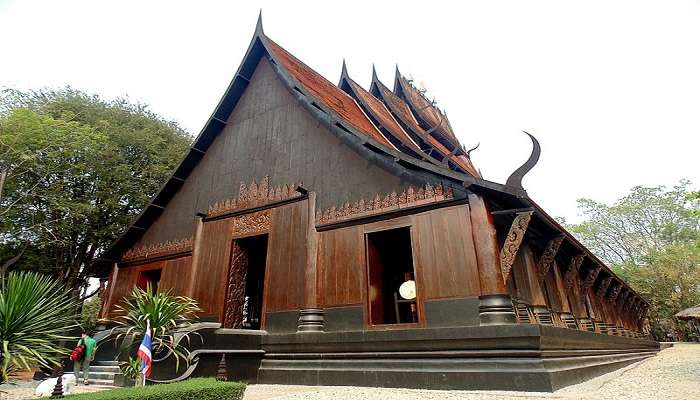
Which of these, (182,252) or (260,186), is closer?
(260,186)

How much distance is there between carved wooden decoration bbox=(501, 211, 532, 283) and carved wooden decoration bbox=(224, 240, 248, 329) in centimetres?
491

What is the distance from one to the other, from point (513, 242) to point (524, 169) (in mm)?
968

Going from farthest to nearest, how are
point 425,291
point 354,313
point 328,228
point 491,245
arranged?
point 328,228, point 354,313, point 425,291, point 491,245

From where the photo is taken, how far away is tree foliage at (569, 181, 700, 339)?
2362 cm

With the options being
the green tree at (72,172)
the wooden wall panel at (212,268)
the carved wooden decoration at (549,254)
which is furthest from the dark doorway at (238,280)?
the green tree at (72,172)

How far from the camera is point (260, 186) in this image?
7793mm

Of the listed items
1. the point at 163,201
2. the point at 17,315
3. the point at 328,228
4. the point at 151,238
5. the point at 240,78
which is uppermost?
the point at 240,78

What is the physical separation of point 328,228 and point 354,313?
1.52 meters

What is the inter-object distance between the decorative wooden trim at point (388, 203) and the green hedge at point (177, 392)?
3168 millimetres

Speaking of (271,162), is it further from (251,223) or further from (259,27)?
(259,27)

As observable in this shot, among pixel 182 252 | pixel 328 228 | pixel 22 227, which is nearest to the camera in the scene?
pixel 328 228

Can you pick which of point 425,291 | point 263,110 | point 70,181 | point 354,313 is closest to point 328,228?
point 354,313

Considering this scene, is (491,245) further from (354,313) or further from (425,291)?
(354,313)

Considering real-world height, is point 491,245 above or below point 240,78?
below
